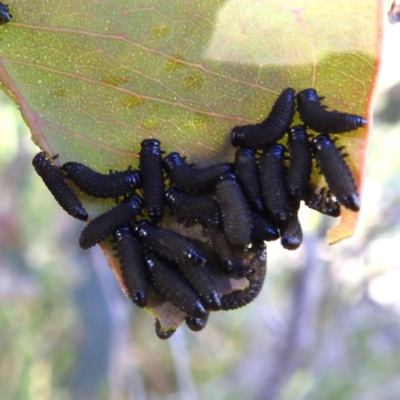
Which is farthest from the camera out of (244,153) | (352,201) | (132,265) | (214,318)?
(214,318)

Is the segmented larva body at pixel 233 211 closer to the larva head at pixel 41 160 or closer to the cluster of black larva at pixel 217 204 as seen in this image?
the cluster of black larva at pixel 217 204

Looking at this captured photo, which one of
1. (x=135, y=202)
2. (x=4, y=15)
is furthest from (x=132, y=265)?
(x=4, y=15)

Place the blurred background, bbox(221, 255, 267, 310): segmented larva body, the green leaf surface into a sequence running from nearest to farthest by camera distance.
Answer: the green leaf surface
bbox(221, 255, 267, 310): segmented larva body
the blurred background

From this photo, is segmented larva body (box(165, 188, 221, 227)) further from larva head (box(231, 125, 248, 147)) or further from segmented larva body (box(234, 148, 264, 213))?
larva head (box(231, 125, 248, 147))

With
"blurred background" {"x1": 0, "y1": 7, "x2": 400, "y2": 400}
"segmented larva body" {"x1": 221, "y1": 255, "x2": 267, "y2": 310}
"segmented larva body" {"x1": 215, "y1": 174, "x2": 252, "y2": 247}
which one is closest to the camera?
"segmented larva body" {"x1": 215, "y1": 174, "x2": 252, "y2": 247}

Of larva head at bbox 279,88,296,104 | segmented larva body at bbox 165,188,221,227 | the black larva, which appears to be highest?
the black larva

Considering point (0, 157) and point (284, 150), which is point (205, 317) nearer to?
point (284, 150)

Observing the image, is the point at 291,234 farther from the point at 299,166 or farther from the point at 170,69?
the point at 170,69

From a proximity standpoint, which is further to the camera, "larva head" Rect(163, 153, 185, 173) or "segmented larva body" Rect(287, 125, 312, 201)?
"larva head" Rect(163, 153, 185, 173)

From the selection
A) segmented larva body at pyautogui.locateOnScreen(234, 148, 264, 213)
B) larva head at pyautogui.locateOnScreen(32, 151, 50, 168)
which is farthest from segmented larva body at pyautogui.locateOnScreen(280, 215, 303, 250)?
larva head at pyautogui.locateOnScreen(32, 151, 50, 168)
